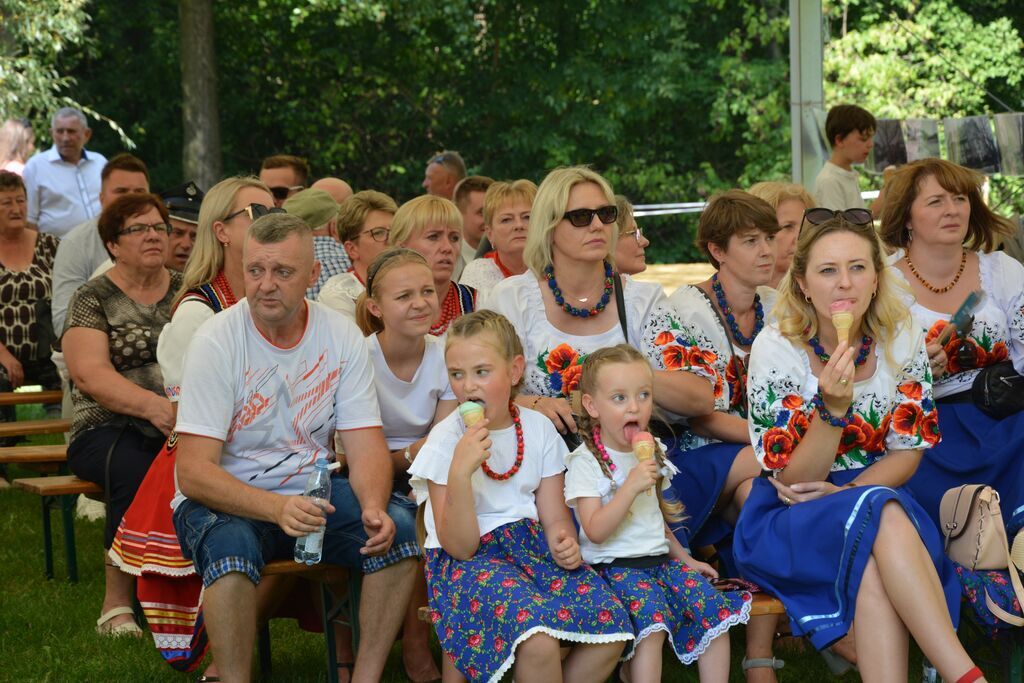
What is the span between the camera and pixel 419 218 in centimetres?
511

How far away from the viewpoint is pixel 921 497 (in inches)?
166

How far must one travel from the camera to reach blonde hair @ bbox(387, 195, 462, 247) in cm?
511

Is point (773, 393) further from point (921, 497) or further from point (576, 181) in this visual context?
point (576, 181)

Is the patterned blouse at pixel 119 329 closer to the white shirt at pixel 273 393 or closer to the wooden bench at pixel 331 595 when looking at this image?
the white shirt at pixel 273 393

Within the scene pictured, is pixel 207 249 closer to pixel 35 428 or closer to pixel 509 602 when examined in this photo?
pixel 509 602

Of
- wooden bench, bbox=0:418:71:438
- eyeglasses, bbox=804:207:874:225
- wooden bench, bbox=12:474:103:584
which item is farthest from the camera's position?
wooden bench, bbox=0:418:71:438

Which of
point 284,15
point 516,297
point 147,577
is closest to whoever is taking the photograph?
point 147,577

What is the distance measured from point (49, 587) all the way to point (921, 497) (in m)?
3.79

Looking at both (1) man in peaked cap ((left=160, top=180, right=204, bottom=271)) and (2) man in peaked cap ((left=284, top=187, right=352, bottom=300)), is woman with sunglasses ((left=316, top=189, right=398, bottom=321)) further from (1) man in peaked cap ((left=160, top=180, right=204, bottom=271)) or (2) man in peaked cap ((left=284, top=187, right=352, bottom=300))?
(1) man in peaked cap ((left=160, top=180, right=204, bottom=271))

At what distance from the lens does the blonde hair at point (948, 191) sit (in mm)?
4574

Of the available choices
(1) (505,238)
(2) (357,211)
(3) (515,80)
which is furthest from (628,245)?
(3) (515,80)

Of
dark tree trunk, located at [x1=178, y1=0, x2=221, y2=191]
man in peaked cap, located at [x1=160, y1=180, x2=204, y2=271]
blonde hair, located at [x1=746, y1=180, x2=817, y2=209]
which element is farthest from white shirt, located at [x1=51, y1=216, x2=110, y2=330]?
dark tree trunk, located at [x1=178, y1=0, x2=221, y2=191]

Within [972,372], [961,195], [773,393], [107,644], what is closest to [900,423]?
[773,393]

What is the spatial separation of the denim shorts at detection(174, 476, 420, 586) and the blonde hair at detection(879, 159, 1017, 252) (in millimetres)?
2063
